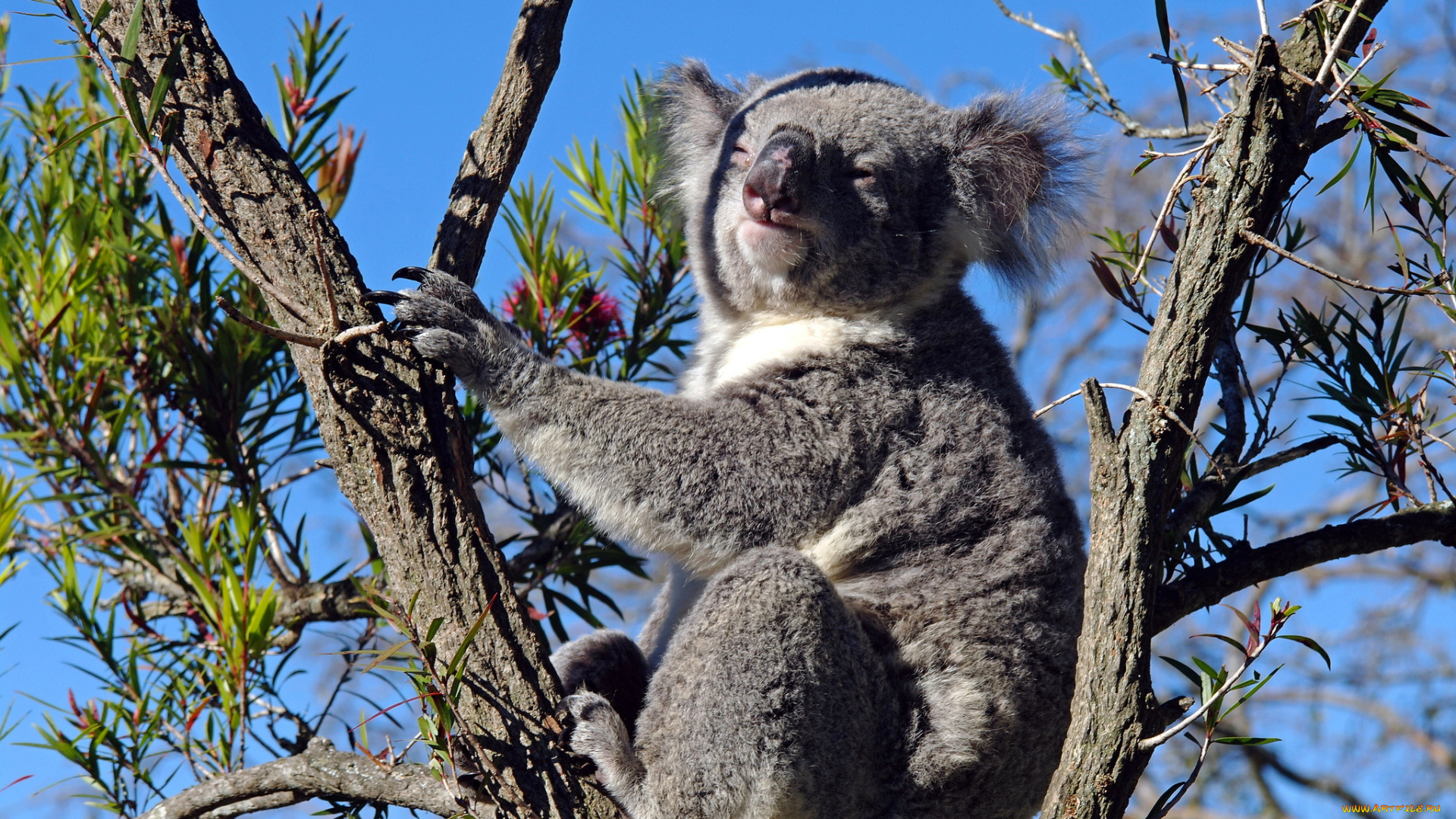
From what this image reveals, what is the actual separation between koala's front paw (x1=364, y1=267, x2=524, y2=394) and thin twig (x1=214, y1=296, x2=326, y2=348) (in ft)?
0.55

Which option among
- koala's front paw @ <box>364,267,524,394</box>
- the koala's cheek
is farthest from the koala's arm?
the koala's cheek

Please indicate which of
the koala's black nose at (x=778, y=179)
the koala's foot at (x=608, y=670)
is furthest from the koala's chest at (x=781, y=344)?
the koala's foot at (x=608, y=670)

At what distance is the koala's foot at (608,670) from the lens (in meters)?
2.69

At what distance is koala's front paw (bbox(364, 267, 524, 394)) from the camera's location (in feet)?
7.31

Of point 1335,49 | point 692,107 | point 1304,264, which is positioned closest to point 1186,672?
point 1304,264

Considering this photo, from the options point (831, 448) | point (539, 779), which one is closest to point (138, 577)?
point (539, 779)

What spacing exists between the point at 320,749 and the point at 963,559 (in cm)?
148

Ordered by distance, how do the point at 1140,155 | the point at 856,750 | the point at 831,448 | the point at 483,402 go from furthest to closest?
the point at 831,448 → the point at 483,402 → the point at 856,750 → the point at 1140,155

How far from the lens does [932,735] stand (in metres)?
2.39

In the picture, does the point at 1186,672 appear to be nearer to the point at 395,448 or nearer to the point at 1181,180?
the point at 1181,180

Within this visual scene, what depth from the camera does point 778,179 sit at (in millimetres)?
2873

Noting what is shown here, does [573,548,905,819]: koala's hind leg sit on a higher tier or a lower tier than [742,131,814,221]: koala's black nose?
lower

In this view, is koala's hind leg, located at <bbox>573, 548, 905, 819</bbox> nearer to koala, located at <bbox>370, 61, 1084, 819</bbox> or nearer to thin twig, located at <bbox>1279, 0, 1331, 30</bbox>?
koala, located at <bbox>370, 61, 1084, 819</bbox>

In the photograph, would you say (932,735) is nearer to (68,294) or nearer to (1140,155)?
(1140,155)
